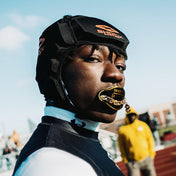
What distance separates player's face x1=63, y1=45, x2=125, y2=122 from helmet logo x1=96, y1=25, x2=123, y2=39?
0.13 meters

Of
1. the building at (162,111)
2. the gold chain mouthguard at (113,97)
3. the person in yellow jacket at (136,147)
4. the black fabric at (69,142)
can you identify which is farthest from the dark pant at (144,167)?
the building at (162,111)

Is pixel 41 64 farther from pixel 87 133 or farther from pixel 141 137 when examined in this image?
pixel 141 137

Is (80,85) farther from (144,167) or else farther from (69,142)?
(144,167)

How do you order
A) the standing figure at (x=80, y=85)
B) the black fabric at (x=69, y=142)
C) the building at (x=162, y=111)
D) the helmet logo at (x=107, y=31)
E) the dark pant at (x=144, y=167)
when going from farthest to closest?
the building at (x=162, y=111) < the dark pant at (x=144, y=167) < the helmet logo at (x=107, y=31) < the standing figure at (x=80, y=85) < the black fabric at (x=69, y=142)

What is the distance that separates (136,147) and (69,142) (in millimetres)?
4655

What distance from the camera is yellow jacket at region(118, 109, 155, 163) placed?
218 inches

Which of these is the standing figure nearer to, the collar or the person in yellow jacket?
the collar

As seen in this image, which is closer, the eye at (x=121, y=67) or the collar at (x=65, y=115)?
the collar at (x=65, y=115)

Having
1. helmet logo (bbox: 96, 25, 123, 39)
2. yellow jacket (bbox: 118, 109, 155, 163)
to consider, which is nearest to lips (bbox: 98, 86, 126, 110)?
helmet logo (bbox: 96, 25, 123, 39)

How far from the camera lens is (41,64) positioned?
1.55 m

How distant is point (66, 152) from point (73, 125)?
0.32m

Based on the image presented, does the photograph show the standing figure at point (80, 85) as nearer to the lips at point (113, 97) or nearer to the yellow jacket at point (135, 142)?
the lips at point (113, 97)

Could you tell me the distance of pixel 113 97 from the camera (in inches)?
52.9

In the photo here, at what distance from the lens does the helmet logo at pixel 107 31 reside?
1.46 metres
